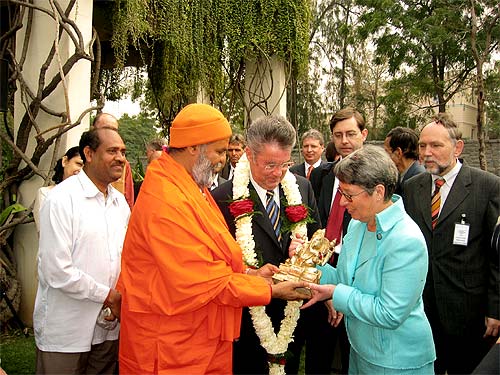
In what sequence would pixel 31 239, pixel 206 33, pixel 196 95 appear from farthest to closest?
pixel 196 95 → pixel 206 33 → pixel 31 239

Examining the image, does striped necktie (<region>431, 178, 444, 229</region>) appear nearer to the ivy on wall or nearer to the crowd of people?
the crowd of people

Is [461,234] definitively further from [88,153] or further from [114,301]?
[88,153]

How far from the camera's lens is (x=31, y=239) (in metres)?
6.41

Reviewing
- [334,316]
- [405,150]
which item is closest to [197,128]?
[334,316]

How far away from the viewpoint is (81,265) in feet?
10.3

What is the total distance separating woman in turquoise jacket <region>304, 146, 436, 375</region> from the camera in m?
2.49

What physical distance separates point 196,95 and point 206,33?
1.30 meters

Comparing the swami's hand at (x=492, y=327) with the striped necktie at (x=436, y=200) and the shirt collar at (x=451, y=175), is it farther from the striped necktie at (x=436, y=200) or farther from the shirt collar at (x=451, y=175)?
the shirt collar at (x=451, y=175)

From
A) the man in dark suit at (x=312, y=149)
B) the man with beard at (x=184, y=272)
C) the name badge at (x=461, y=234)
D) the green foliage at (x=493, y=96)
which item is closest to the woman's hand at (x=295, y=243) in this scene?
the man with beard at (x=184, y=272)

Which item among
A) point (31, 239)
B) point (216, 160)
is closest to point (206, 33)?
point (31, 239)

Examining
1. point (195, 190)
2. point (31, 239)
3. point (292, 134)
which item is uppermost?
point (292, 134)

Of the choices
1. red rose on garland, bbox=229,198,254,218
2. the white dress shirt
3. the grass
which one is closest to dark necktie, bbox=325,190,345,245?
red rose on garland, bbox=229,198,254,218

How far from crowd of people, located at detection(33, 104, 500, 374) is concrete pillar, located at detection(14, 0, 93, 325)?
208cm

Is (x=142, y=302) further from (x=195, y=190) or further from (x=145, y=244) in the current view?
(x=195, y=190)
